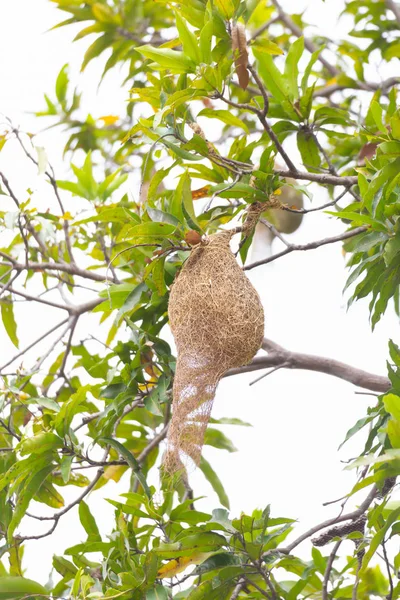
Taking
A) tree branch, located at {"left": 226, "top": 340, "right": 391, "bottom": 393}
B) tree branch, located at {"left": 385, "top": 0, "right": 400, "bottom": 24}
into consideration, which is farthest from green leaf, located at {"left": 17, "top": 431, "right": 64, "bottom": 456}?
tree branch, located at {"left": 385, "top": 0, "right": 400, "bottom": 24}

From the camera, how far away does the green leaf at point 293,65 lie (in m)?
1.26

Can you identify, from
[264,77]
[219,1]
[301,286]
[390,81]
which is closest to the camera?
[219,1]

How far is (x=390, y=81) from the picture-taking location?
1998 millimetres

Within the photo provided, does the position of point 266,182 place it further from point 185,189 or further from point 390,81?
point 390,81

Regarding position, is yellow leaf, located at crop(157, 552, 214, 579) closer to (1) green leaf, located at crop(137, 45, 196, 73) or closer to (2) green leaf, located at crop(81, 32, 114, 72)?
(1) green leaf, located at crop(137, 45, 196, 73)

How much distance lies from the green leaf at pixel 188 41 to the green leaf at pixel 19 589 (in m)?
0.80

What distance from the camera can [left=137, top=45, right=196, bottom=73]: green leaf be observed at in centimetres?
116

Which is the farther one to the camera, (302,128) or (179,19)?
(302,128)

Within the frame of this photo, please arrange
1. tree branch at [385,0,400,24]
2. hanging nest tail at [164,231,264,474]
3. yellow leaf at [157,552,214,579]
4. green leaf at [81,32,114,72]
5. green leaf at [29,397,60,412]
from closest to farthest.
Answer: hanging nest tail at [164,231,264,474]
yellow leaf at [157,552,214,579]
green leaf at [29,397,60,412]
tree branch at [385,0,400,24]
green leaf at [81,32,114,72]

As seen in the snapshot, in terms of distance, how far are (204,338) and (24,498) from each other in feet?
1.32

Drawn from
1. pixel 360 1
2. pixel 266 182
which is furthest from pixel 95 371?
pixel 360 1

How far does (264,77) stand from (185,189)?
0.27m

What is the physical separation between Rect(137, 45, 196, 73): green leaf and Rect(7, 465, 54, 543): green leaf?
0.62 m

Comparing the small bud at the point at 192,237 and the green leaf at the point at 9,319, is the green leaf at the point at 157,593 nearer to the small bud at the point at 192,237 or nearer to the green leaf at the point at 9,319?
the small bud at the point at 192,237
